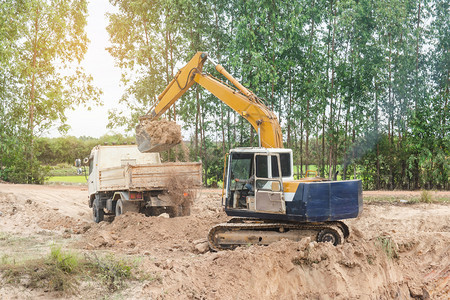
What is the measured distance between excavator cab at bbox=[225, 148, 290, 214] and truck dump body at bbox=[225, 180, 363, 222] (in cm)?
21

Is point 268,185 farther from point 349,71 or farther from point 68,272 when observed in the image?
point 349,71

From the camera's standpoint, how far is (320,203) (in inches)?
361

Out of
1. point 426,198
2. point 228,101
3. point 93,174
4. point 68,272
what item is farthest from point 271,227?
point 426,198

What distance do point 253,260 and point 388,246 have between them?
3.37 m

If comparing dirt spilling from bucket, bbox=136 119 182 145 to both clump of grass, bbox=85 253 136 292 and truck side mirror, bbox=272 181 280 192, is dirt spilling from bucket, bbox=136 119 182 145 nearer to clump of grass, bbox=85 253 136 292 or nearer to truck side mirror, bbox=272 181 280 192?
truck side mirror, bbox=272 181 280 192

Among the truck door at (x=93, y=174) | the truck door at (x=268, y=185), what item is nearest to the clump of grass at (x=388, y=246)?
the truck door at (x=268, y=185)

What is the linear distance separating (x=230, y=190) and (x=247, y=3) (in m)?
15.6

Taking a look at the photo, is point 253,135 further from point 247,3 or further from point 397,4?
point 397,4

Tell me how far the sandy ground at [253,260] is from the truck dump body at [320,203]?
58cm

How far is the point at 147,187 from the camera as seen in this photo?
12.4m

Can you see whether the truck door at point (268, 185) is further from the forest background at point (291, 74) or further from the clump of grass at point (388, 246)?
the forest background at point (291, 74)

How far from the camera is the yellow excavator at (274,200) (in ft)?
30.2

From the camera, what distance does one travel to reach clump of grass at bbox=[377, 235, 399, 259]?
9.66 m

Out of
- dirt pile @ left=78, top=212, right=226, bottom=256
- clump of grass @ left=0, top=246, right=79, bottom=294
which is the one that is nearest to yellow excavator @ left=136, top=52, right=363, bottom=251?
dirt pile @ left=78, top=212, right=226, bottom=256
